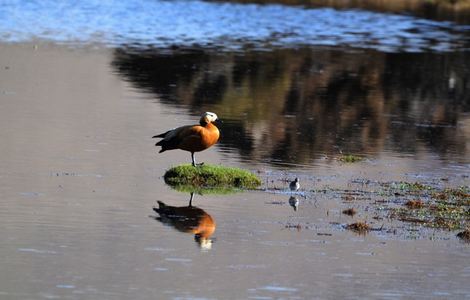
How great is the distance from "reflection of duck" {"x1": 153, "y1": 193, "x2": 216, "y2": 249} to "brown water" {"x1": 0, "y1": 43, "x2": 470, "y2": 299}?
0.14 metres

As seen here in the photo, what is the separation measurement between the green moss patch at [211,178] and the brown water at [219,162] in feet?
1.30

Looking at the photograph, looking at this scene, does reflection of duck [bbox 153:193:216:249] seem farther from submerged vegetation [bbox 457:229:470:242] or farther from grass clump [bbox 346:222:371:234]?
submerged vegetation [bbox 457:229:470:242]

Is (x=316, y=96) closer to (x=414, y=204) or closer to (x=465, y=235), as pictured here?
(x=414, y=204)

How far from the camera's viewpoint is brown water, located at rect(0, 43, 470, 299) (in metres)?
15.5

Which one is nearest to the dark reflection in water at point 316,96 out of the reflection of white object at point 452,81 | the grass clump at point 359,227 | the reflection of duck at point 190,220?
the reflection of white object at point 452,81

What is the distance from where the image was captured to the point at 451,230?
18734 millimetres

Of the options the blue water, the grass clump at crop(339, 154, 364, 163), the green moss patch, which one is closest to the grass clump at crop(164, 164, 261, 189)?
the green moss patch

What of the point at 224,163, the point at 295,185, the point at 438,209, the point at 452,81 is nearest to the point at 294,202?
the point at 295,185

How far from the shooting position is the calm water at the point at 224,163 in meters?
15.6

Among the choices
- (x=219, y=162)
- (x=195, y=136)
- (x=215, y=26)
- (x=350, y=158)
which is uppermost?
(x=195, y=136)

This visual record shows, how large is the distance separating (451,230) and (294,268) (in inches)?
141

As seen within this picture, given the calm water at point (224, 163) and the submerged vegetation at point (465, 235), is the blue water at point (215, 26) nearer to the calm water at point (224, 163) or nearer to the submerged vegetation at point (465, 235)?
the calm water at point (224, 163)

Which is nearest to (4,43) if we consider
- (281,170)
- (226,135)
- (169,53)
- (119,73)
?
(169,53)

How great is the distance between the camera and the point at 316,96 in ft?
124
